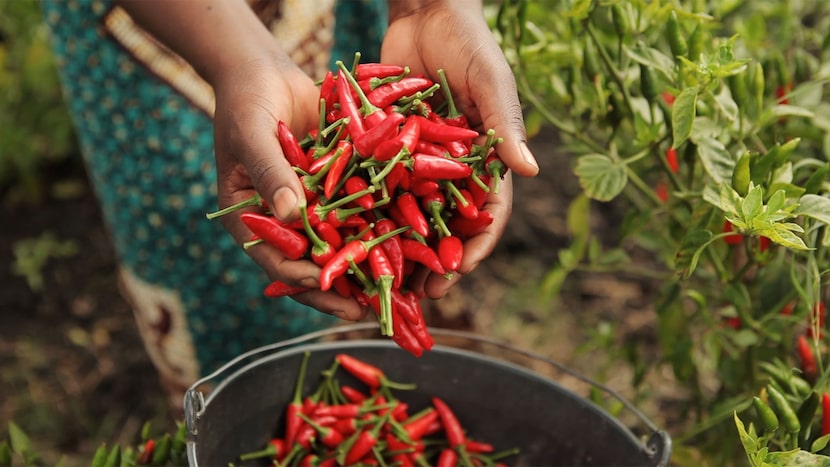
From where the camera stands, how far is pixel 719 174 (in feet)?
5.39

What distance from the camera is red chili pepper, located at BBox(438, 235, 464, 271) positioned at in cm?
147

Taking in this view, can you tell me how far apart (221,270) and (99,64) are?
0.63 m

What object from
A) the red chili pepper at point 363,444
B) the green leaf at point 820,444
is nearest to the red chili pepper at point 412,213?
the red chili pepper at point 363,444

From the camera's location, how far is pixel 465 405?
1.96m

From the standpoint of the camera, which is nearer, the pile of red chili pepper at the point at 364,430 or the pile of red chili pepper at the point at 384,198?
the pile of red chili pepper at the point at 384,198

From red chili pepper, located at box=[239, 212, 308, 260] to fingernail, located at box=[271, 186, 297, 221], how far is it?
0.32 ft

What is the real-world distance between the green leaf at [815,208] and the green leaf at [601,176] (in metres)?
0.35

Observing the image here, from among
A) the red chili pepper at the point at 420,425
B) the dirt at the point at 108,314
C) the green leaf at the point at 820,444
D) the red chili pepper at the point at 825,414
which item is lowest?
the dirt at the point at 108,314

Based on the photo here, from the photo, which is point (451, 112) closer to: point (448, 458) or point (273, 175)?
point (273, 175)

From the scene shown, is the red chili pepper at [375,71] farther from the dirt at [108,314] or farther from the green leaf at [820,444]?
the dirt at [108,314]

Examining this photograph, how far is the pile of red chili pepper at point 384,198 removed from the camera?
144cm

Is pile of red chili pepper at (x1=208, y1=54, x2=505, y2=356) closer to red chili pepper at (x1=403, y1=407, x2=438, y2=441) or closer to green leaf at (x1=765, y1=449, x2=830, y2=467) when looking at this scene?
red chili pepper at (x1=403, y1=407, x2=438, y2=441)

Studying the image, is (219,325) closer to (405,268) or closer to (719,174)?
(405,268)

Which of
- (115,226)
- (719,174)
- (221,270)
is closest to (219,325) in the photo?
(221,270)
